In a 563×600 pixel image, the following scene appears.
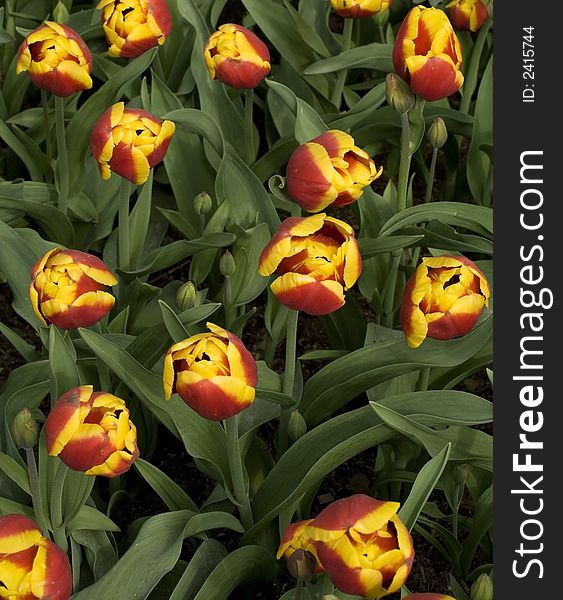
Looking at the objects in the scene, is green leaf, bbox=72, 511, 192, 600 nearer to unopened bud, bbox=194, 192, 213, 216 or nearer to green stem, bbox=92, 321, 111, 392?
green stem, bbox=92, 321, 111, 392

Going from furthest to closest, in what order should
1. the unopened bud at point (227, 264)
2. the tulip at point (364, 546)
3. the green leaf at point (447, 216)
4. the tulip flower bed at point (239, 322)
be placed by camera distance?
the green leaf at point (447, 216) → the unopened bud at point (227, 264) → the tulip flower bed at point (239, 322) → the tulip at point (364, 546)

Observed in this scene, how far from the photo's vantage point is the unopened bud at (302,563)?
92cm

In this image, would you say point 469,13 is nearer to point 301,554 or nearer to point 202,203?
point 202,203

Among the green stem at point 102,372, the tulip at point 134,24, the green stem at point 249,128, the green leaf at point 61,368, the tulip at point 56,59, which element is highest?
the tulip at point 134,24

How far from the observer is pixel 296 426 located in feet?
4.15

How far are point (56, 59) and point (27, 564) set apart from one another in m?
0.70

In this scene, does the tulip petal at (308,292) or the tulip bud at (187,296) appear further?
the tulip bud at (187,296)

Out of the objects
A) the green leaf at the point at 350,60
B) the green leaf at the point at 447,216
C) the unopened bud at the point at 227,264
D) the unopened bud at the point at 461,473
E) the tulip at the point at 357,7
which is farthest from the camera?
the green leaf at the point at 350,60

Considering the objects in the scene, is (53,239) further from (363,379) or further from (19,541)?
(19,541)

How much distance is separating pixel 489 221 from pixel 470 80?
443 millimetres

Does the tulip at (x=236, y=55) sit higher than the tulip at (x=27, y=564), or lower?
higher

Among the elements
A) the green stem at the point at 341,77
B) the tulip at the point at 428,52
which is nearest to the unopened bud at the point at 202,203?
the tulip at the point at 428,52

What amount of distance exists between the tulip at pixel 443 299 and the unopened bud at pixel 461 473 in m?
0.17

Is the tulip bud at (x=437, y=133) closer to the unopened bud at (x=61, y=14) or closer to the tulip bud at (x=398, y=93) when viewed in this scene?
the tulip bud at (x=398, y=93)
